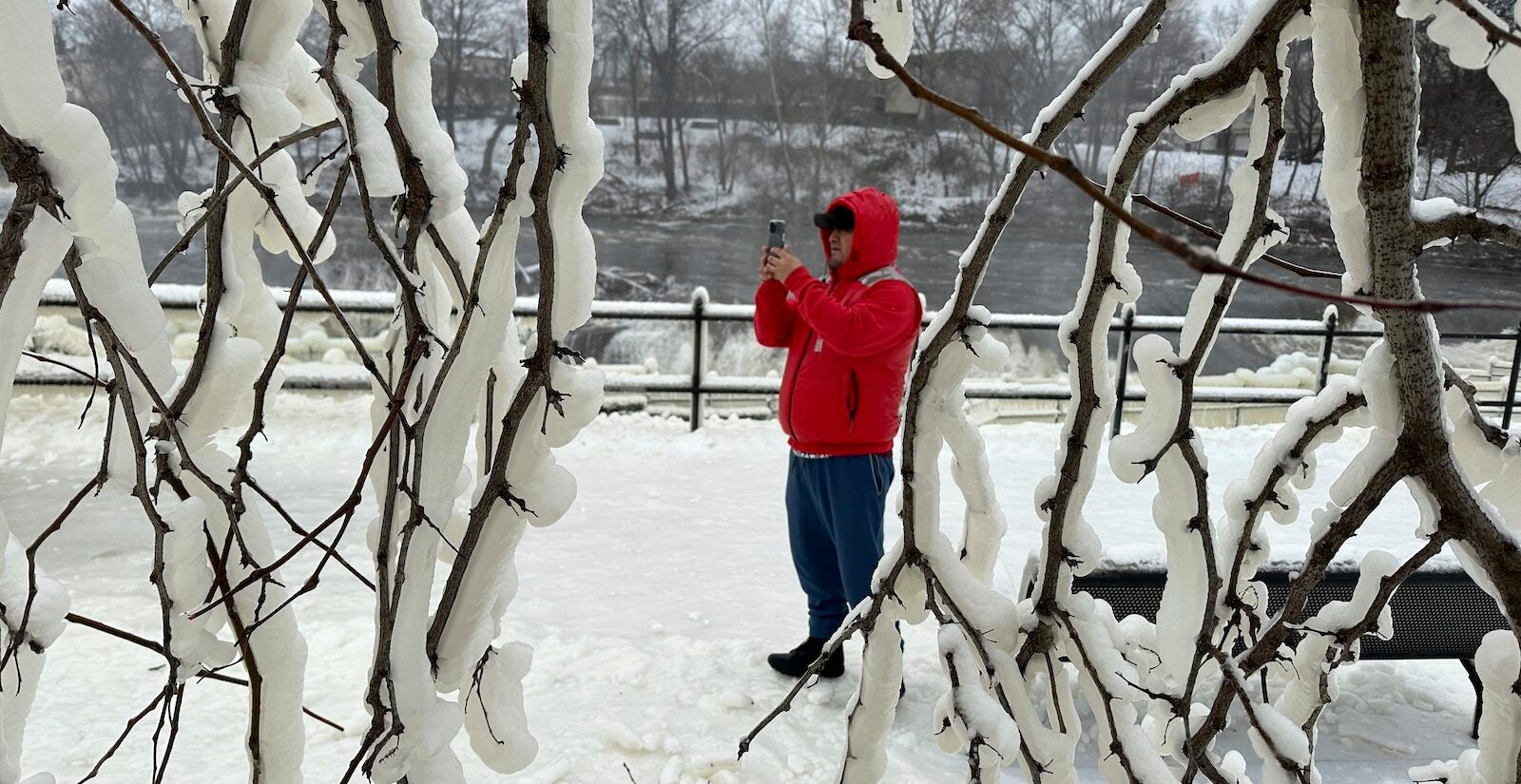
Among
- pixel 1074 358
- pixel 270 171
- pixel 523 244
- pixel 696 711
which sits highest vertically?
pixel 270 171

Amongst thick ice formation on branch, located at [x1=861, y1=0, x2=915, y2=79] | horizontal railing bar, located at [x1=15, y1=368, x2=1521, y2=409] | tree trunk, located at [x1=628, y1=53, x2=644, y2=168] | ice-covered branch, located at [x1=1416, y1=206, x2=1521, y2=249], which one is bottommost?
horizontal railing bar, located at [x1=15, y1=368, x2=1521, y2=409]

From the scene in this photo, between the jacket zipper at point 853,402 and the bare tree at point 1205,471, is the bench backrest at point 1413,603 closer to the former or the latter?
the jacket zipper at point 853,402

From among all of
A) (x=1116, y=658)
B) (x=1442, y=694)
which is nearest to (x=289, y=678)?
(x=1116, y=658)

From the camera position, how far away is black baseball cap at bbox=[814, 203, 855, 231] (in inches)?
88.0

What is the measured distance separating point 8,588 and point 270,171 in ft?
1.23

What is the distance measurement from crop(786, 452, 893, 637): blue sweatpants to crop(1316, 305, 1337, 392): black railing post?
3383 mm

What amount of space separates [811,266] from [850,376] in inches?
158

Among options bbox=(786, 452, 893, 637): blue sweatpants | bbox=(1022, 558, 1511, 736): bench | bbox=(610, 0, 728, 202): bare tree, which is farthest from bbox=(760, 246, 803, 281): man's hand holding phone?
bbox=(610, 0, 728, 202): bare tree

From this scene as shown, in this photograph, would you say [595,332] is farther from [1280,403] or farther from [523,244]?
[1280,403]

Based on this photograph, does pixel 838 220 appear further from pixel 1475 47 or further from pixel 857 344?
pixel 1475 47

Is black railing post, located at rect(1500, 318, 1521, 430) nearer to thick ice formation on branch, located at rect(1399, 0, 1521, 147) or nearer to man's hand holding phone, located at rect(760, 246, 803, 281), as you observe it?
man's hand holding phone, located at rect(760, 246, 803, 281)

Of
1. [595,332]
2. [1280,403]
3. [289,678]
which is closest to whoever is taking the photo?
[289,678]

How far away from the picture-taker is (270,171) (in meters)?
0.83

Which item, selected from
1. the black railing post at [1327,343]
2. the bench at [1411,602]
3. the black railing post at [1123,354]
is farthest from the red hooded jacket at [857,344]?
the black railing post at [1327,343]
